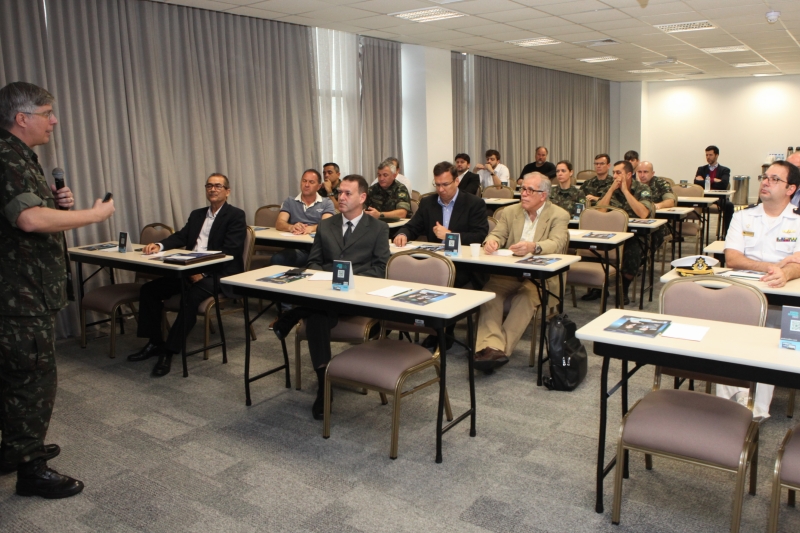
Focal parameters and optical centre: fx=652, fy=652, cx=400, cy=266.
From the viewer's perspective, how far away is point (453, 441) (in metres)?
3.30

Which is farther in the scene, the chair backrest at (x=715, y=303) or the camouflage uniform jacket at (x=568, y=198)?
the camouflage uniform jacket at (x=568, y=198)

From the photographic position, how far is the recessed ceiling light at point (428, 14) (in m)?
6.89

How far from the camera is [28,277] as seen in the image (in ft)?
8.66

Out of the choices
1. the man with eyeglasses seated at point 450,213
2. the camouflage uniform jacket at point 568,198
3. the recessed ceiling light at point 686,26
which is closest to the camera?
the man with eyeglasses seated at point 450,213

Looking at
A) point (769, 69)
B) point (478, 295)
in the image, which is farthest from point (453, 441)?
point (769, 69)

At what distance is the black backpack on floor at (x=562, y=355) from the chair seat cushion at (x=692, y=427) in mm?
1348

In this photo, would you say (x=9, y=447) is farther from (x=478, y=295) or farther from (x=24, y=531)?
(x=478, y=295)

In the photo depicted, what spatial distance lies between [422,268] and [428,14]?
4.40 metres

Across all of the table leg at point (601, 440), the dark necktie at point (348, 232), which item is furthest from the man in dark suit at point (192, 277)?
the table leg at point (601, 440)

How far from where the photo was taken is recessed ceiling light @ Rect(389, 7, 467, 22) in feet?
22.6

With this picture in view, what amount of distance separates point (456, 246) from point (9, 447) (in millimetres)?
2831

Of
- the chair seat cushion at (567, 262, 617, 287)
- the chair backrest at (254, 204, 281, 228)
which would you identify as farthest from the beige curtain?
the chair seat cushion at (567, 262, 617, 287)

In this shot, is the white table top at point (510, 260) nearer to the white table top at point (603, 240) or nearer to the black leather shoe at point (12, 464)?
the white table top at point (603, 240)

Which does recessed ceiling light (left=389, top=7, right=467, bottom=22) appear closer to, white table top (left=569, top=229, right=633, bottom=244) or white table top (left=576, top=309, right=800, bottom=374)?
white table top (left=569, top=229, right=633, bottom=244)
